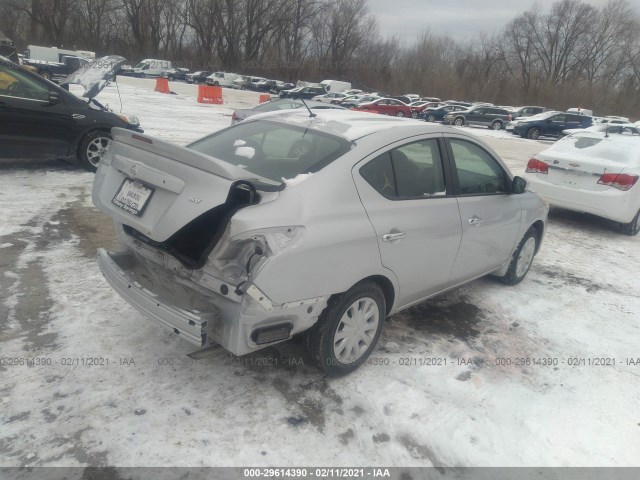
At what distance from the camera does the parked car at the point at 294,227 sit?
106 inches

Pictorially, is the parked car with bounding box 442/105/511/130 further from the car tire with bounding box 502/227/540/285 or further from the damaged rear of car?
the damaged rear of car

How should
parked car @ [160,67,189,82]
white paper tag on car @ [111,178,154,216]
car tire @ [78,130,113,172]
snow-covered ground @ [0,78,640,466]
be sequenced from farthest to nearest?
parked car @ [160,67,189,82] < car tire @ [78,130,113,172] < white paper tag on car @ [111,178,154,216] < snow-covered ground @ [0,78,640,466]

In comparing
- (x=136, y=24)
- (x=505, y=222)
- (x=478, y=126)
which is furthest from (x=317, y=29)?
(x=505, y=222)

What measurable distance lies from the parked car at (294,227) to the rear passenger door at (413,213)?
0.04 ft

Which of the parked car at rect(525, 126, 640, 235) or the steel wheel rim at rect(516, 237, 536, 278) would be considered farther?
the parked car at rect(525, 126, 640, 235)

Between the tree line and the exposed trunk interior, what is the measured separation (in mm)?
62448

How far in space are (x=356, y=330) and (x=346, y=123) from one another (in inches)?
59.6

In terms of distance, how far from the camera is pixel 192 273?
2898 millimetres

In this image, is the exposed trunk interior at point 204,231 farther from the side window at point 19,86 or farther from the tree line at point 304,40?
the tree line at point 304,40

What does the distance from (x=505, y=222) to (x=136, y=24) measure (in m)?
78.1

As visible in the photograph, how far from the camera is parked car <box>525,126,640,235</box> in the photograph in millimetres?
7223

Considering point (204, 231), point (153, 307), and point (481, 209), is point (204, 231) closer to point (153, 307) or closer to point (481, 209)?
point (153, 307)

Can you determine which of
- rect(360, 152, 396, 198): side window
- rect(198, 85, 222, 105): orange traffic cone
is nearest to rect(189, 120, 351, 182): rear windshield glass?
rect(360, 152, 396, 198): side window

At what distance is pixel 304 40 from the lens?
73.4 metres
